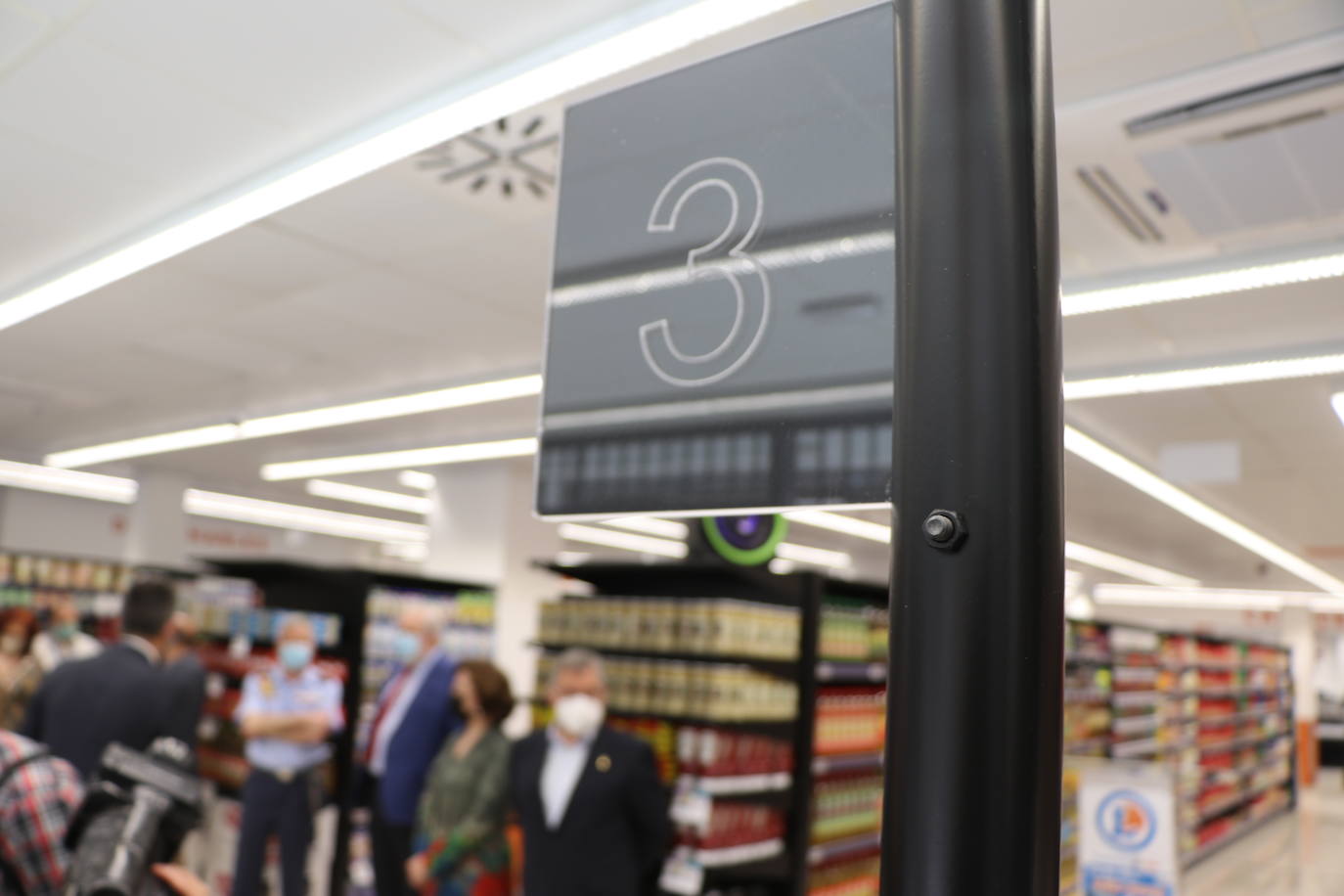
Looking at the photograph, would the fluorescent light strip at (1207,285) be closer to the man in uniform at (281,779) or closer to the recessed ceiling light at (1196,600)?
the man in uniform at (281,779)

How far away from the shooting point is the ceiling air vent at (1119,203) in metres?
4.32

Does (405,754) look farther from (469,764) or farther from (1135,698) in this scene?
(1135,698)

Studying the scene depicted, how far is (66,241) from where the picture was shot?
5777 millimetres

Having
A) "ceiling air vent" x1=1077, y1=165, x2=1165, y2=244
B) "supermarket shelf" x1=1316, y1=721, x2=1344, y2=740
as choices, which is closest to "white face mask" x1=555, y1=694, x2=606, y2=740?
"ceiling air vent" x1=1077, y1=165, x2=1165, y2=244

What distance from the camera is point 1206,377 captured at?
6863 millimetres

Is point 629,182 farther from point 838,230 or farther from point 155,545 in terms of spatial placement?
point 155,545

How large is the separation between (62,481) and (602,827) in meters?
12.9

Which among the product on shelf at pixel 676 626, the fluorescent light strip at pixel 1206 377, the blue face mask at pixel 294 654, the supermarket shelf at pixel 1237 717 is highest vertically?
the fluorescent light strip at pixel 1206 377

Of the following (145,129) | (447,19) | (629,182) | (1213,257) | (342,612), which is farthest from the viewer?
(342,612)

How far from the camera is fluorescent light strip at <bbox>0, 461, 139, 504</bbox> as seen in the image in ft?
45.3

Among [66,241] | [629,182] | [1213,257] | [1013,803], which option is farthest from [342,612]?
[1013,803]

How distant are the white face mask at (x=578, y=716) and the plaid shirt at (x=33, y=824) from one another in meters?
2.70

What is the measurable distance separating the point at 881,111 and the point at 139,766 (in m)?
1.42

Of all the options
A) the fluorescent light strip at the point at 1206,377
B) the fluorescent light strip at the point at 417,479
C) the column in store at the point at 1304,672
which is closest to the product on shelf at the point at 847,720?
the fluorescent light strip at the point at 1206,377
